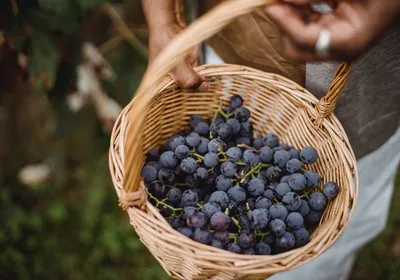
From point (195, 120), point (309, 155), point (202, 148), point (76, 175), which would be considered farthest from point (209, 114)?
point (76, 175)

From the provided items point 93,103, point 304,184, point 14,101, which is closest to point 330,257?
point 304,184

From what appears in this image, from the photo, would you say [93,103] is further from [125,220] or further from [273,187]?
[273,187]

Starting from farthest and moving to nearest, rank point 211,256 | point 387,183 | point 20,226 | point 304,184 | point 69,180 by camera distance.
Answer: point 69,180 → point 20,226 → point 387,183 → point 304,184 → point 211,256

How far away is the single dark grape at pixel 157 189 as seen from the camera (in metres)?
0.88

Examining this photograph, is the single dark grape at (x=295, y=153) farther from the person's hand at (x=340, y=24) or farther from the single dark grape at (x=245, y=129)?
the person's hand at (x=340, y=24)

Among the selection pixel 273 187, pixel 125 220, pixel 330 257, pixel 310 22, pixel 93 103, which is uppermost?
pixel 310 22

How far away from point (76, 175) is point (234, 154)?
102 cm

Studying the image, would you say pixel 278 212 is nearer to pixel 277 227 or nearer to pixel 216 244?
pixel 277 227

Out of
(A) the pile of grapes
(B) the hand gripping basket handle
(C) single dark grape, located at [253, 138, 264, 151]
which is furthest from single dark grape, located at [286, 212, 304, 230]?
(B) the hand gripping basket handle

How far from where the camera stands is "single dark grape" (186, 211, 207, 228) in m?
0.79

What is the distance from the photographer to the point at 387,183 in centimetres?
129

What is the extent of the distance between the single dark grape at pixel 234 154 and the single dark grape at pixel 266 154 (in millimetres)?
44

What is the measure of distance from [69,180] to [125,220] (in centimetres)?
28

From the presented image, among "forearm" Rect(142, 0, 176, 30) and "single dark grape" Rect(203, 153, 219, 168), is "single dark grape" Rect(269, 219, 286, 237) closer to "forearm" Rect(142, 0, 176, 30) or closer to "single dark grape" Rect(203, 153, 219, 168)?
"single dark grape" Rect(203, 153, 219, 168)
